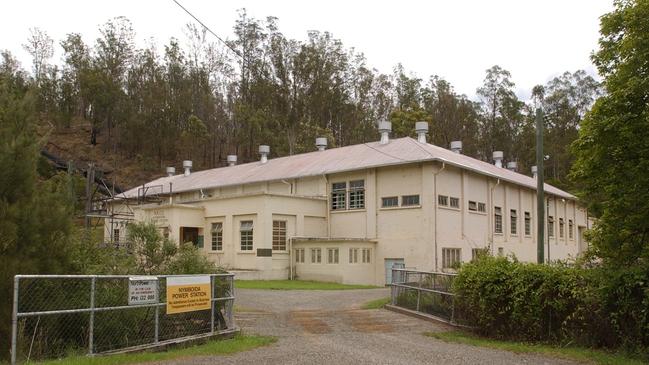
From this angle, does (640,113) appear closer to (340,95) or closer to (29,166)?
(29,166)

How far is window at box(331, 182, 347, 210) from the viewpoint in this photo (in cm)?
3584

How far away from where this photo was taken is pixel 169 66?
259 feet

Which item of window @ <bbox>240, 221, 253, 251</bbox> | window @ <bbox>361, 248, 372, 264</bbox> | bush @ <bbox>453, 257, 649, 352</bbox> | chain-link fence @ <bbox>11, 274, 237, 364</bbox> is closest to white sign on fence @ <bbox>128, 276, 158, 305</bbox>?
chain-link fence @ <bbox>11, 274, 237, 364</bbox>

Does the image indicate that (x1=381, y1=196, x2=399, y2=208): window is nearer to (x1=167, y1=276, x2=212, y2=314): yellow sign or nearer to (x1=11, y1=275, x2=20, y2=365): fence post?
(x1=167, y1=276, x2=212, y2=314): yellow sign

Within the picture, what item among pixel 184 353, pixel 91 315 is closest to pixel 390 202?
pixel 184 353

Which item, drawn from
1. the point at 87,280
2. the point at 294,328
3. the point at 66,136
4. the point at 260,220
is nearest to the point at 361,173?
the point at 260,220

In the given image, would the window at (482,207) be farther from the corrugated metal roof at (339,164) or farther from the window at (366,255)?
the window at (366,255)

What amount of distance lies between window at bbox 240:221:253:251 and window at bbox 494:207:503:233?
1441 cm

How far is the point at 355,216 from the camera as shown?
35.0 metres

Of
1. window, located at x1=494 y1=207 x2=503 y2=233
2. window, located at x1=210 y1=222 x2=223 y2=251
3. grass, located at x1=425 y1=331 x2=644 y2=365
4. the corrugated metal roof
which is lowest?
grass, located at x1=425 y1=331 x2=644 y2=365

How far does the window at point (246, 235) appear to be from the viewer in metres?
34.2

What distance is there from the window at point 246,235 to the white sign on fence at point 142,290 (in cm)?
2278

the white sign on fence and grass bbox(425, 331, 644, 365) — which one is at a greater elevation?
the white sign on fence

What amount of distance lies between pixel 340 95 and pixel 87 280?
217 ft
